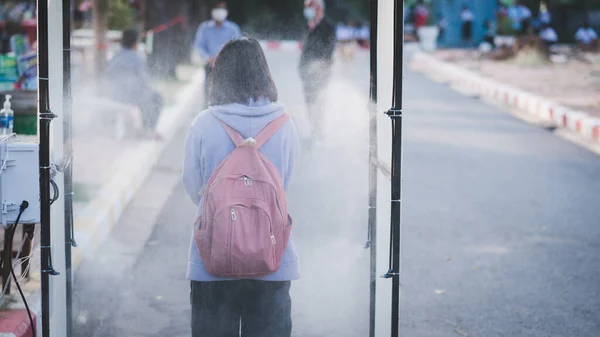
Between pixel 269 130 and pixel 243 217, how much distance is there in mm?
357

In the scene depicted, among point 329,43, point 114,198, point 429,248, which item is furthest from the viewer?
point 329,43

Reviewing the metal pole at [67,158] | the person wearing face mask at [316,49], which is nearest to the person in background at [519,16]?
the person wearing face mask at [316,49]

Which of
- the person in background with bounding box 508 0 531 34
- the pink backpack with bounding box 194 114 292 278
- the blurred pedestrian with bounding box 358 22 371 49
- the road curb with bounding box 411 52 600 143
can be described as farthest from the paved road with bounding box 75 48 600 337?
the blurred pedestrian with bounding box 358 22 371 49

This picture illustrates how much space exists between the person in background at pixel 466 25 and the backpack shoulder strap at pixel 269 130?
3626 centimetres

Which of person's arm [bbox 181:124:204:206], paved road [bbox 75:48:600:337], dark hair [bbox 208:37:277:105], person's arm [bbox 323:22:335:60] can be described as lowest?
paved road [bbox 75:48:600:337]

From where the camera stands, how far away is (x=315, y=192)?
28.5 ft

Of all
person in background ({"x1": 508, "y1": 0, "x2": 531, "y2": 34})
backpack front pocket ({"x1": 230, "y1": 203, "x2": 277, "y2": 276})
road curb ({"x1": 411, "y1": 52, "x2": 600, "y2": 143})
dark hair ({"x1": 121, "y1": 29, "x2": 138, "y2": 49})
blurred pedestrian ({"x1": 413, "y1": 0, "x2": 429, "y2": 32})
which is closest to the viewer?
backpack front pocket ({"x1": 230, "y1": 203, "x2": 277, "y2": 276})

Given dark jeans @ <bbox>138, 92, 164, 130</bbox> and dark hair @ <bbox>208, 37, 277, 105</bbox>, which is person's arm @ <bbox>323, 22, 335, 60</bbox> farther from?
dark hair @ <bbox>208, 37, 277, 105</bbox>

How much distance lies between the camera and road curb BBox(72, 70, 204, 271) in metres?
6.46

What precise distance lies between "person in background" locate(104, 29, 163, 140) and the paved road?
0.51 m

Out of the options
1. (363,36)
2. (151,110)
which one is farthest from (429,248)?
(363,36)

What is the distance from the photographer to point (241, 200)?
318 cm

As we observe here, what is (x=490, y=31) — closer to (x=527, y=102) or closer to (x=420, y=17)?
(x=420, y=17)

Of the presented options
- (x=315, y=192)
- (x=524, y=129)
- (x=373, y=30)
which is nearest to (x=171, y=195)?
(x=315, y=192)
